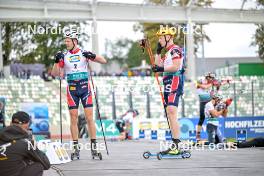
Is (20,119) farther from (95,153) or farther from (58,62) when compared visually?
(58,62)

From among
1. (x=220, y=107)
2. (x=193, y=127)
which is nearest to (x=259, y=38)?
(x=193, y=127)

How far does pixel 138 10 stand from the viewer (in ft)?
95.1

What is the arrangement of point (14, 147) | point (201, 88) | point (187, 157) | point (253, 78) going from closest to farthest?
point (14, 147), point (187, 157), point (201, 88), point (253, 78)

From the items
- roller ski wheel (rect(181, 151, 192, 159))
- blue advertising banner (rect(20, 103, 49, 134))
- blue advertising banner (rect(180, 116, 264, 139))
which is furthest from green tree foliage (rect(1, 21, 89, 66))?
roller ski wheel (rect(181, 151, 192, 159))

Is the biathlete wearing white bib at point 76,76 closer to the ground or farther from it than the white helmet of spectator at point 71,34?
closer to the ground

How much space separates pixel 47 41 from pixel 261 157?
3468 cm

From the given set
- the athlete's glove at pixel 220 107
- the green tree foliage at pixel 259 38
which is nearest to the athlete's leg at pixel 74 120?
the athlete's glove at pixel 220 107

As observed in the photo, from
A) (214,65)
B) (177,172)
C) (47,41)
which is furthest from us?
(214,65)

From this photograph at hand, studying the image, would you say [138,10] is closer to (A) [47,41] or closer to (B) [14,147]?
(A) [47,41]

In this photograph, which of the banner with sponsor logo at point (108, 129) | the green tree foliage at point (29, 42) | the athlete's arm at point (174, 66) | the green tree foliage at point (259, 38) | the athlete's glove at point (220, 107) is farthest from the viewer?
the green tree foliage at point (29, 42)

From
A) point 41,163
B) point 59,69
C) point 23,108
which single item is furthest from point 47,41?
point 41,163

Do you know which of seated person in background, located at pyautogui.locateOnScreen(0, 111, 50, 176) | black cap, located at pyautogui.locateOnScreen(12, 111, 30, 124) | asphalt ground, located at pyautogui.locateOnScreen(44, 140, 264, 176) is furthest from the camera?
asphalt ground, located at pyautogui.locateOnScreen(44, 140, 264, 176)

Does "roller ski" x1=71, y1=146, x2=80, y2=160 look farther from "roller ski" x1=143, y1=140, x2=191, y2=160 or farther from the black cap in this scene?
the black cap

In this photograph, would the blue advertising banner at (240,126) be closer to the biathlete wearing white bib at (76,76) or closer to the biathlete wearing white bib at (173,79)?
the biathlete wearing white bib at (173,79)
